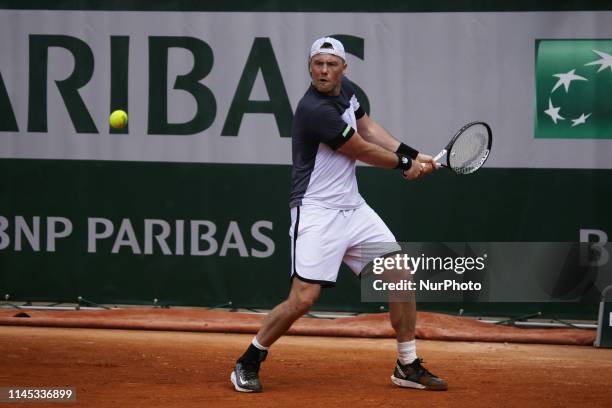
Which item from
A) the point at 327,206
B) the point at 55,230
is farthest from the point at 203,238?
the point at 327,206

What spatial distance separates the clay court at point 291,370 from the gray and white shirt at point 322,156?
0.99 m

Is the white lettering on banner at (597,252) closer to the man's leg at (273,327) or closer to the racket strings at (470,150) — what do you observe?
the racket strings at (470,150)

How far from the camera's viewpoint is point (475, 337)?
→ 7.25m

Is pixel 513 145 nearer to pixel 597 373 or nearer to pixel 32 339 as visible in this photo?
pixel 597 373

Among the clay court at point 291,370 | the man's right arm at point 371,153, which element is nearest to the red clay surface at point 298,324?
the clay court at point 291,370

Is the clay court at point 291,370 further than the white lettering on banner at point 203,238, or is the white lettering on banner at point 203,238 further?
the white lettering on banner at point 203,238

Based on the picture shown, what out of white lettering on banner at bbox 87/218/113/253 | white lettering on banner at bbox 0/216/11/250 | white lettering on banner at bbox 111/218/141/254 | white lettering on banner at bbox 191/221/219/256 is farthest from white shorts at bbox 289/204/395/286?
white lettering on banner at bbox 0/216/11/250

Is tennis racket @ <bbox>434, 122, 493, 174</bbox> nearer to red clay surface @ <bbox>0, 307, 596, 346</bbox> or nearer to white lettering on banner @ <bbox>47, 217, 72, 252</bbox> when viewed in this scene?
red clay surface @ <bbox>0, 307, 596, 346</bbox>

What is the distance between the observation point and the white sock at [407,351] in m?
5.46

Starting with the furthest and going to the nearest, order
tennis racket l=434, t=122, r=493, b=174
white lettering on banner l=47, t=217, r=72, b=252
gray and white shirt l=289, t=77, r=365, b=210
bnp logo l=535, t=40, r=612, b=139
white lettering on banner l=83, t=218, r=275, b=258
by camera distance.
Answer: white lettering on banner l=47, t=217, r=72, b=252 < white lettering on banner l=83, t=218, r=275, b=258 < bnp logo l=535, t=40, r=612, b=139 < tennis racket l=434, t=122, r=493, b=174 < gray and white shirt l=289, t=77, r=365, b=210

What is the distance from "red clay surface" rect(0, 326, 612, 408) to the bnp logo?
5.06 feet

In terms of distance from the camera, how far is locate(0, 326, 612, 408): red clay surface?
527cm

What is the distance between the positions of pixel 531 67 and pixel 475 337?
1.93 m

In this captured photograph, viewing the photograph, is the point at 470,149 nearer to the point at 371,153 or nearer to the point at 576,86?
the point at 371,153
